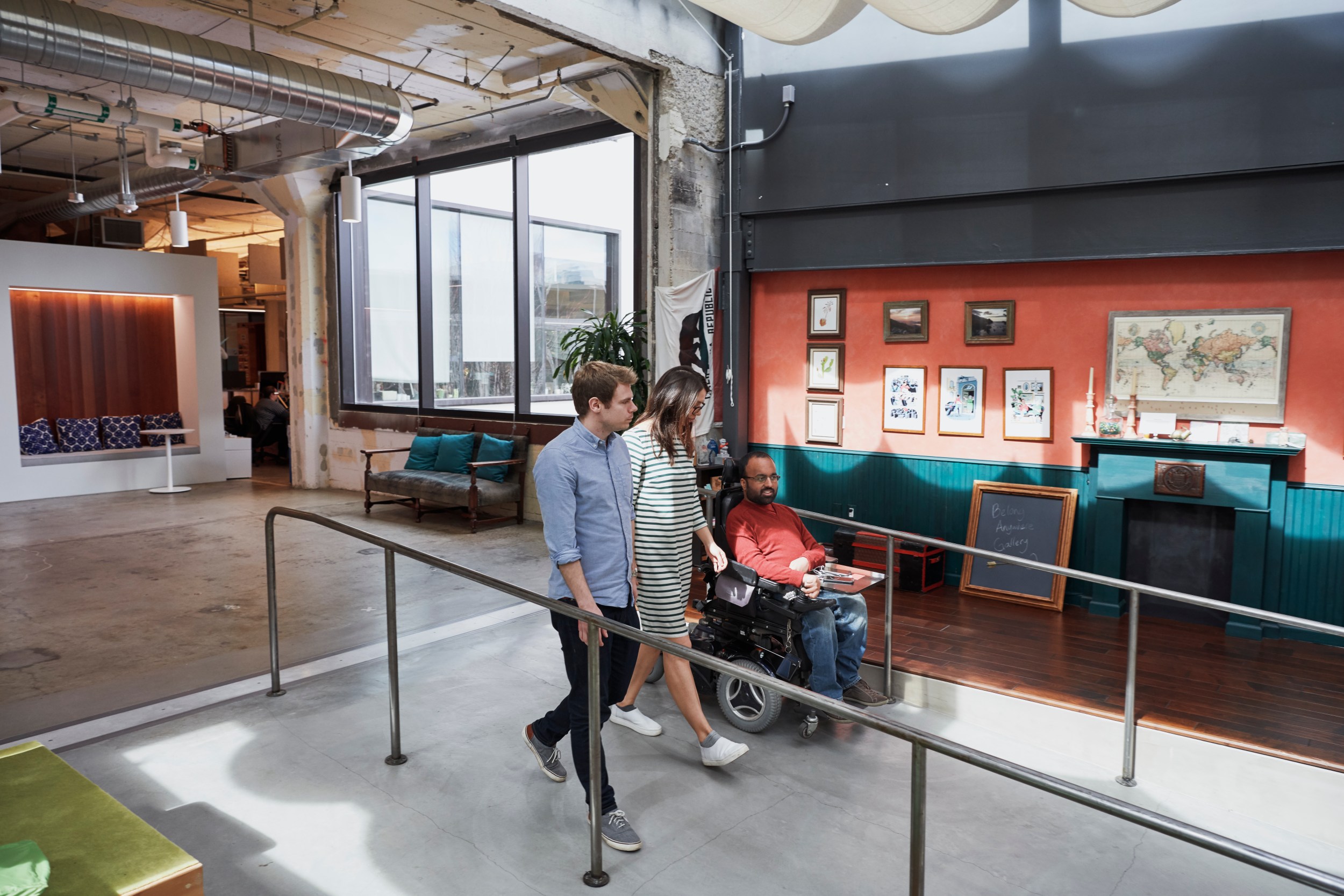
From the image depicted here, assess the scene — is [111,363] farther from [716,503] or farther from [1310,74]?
[1310,74]

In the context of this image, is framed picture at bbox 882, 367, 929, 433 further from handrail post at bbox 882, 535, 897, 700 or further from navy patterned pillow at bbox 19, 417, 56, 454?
navy patterned pillow at bbox 19, 417, 56, 454

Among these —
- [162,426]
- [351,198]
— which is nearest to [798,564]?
[351,198]

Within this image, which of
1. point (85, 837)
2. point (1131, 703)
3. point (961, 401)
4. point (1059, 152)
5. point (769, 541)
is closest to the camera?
point (85, 837)

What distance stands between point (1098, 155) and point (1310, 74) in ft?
3.60

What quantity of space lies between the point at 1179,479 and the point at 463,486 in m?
5.93

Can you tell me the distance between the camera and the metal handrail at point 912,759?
4.86 ft

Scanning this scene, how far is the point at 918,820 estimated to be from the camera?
6.41 ft

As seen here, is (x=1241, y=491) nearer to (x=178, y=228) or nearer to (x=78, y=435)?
(x=178, y=228)

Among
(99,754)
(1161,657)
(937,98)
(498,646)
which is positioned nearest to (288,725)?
(99,754)

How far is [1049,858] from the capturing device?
308 centimetres

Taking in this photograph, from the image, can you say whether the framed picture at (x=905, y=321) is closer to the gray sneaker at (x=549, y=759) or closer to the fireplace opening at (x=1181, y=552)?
the fireplace opening at (x=1181, y=552)

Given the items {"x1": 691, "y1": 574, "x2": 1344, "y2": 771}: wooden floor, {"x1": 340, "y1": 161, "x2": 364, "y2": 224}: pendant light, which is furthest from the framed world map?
{"x1": 340, "y1": 161, "x2": 364, "y2": 224}: pendant light

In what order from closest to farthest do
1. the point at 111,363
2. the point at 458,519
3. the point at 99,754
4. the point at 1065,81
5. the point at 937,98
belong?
1. the point at 99,754
2. the point at 1065,81
3. the point at 937,98
4. the point at 458,519
5. the point at 111,363

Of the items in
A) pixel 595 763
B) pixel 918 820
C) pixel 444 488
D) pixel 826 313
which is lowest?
pixel 595 763
